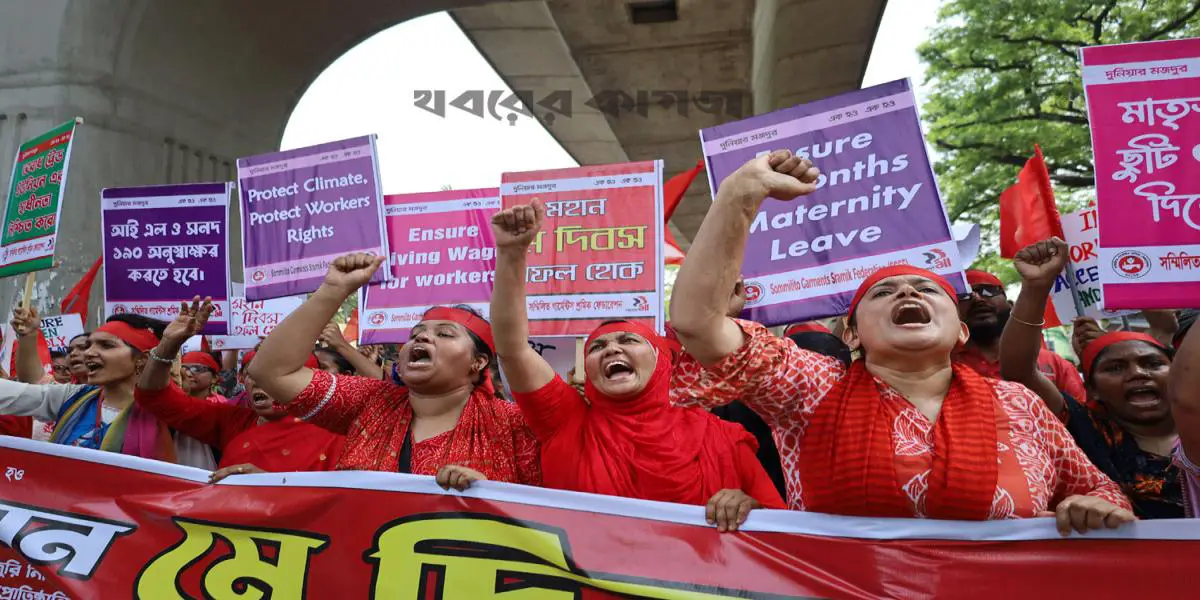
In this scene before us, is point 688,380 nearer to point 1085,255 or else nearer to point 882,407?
point 882,407

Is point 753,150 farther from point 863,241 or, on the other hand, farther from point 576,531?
point 576,531

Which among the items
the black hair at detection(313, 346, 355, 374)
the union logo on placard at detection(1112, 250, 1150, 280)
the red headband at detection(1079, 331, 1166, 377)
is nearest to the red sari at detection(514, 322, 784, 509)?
the union logo on placard at detection(1112, 250, 1150, 280)

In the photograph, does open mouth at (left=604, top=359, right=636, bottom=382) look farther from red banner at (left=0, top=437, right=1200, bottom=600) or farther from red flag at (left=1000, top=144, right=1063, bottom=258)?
red flag at (left=1000, top=144, right=1063, bottom=258)

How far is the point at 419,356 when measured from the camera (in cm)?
287

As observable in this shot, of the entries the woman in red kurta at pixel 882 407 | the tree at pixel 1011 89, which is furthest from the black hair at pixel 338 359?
the tree at pixel 1011 89

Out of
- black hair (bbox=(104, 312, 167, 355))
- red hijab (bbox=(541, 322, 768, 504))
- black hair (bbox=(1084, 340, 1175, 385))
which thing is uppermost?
black hair (bbox=(104, 312, 167, 355))

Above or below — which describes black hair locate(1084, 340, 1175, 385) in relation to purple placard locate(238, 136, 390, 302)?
below

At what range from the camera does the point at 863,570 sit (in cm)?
195

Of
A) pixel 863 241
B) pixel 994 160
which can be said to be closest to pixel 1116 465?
pixel 863 241

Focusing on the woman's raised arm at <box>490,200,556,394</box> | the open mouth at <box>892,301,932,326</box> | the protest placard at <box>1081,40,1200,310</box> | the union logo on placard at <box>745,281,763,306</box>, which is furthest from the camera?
the union logo on placard at <box>745,281,763,306</box>

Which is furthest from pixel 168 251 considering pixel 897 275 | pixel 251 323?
pixel 897 275

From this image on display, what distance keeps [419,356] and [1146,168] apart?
240 centimetres

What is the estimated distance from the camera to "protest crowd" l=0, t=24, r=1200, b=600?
187 cm

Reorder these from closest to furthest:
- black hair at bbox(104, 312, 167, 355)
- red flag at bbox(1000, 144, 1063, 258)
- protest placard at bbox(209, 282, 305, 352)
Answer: red flag at bbox(1000, 144, 1063, 258) < black hair at bbox(104, 312, 167, 355) < protest placard at bbox(209, 282, 305, 352)
